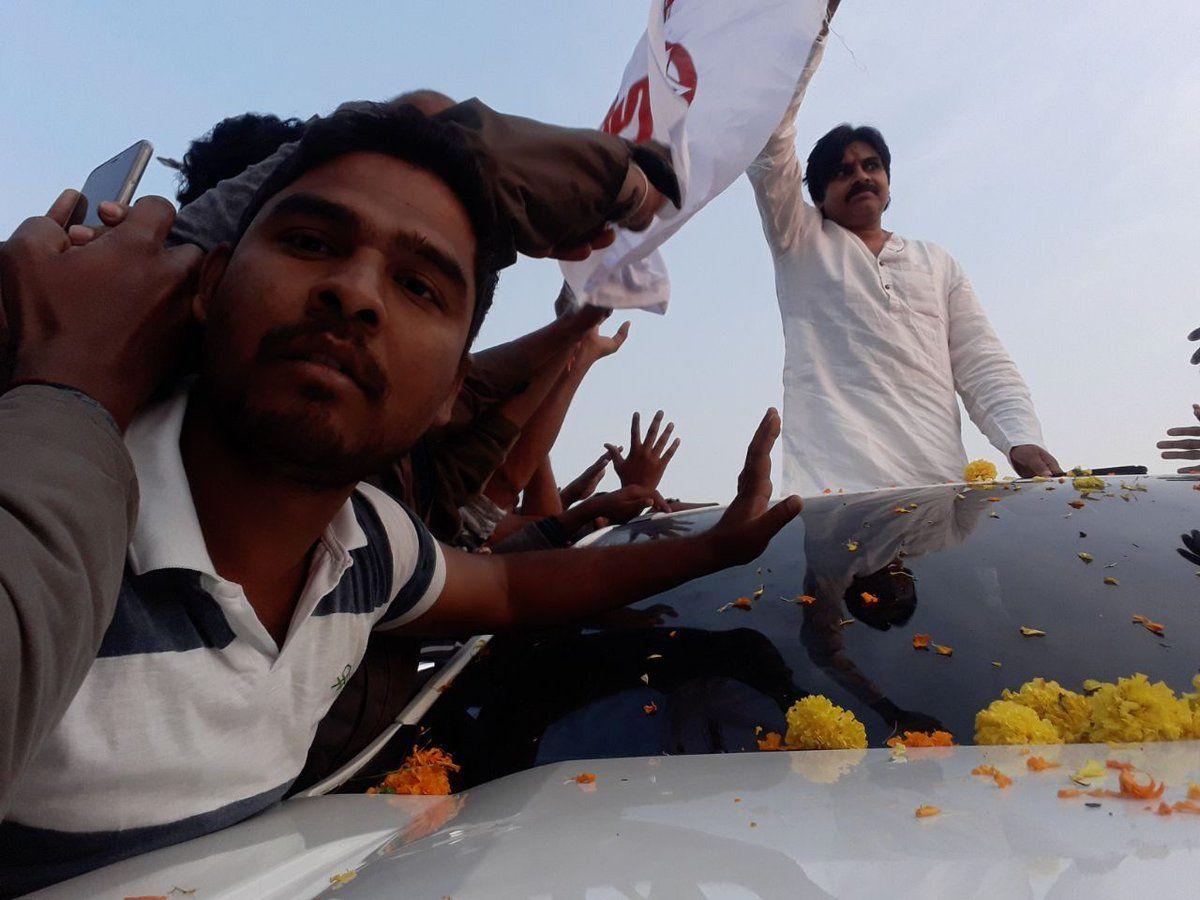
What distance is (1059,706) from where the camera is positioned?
101 cm

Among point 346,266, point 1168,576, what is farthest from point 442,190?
point 1168,576

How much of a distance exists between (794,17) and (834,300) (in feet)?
3.19

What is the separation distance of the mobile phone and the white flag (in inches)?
51.0

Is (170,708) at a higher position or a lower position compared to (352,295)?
lower

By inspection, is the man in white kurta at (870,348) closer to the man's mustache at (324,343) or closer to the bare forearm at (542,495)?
the bare forearm at (542,495)

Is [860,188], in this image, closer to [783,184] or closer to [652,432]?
[783,184]

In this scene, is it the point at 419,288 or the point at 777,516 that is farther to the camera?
the point at 777,516

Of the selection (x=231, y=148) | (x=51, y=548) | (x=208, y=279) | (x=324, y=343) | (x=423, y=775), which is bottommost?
(x=423, y=775)

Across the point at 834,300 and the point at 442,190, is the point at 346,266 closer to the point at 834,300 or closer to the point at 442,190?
the point at 442,190

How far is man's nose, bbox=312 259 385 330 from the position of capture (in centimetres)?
97

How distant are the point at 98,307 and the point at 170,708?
0.42 metres

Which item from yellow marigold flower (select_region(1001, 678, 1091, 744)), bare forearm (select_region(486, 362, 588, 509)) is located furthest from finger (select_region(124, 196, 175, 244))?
bare forearm (select_region(486, 362, 588, 509))

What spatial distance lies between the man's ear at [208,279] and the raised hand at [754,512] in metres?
0.88

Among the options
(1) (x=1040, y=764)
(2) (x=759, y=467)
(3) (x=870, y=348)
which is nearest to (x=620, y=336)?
(3) (x=870, y=348)
